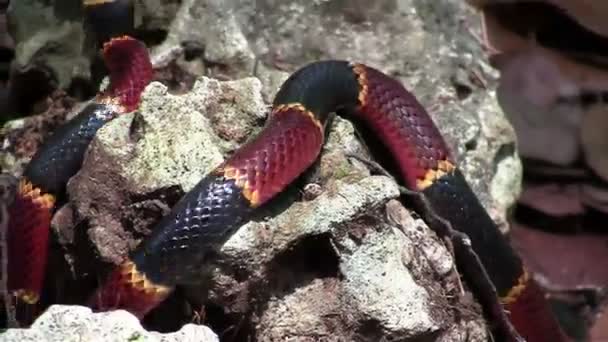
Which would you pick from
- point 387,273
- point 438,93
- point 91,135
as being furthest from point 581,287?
point 91,135

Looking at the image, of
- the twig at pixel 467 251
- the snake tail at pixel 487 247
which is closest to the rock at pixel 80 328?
the twig at pixel 467 251

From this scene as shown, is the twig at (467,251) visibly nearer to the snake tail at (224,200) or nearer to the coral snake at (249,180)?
the coral snake at (249,180)

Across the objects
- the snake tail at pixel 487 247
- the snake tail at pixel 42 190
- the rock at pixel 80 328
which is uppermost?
the rock at pixel 80 328

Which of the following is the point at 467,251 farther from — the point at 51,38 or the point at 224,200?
the point at 51,38

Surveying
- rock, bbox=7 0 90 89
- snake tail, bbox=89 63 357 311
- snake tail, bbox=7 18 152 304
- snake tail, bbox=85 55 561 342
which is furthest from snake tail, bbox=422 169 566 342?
rock, bbox=7 0 90 89

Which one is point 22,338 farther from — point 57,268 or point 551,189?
point 551,189

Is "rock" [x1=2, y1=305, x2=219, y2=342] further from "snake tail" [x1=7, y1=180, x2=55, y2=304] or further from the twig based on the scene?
the twig

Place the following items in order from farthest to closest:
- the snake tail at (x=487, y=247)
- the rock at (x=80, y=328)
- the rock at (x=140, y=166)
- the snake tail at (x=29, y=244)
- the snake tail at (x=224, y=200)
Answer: the snake tail at (x=487, y=247)
the snake tail at (x=29, y=244)
the rock at (x=140, y=166)
the snake tail at (x=224, y=200)
the rock at (x=80, y=328)
